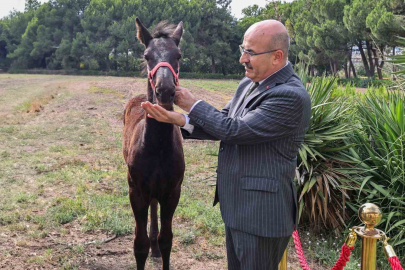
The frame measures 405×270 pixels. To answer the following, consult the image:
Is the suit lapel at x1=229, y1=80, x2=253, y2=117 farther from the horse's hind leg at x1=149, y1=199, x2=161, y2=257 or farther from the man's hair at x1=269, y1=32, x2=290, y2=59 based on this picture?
the horse's hind leg at x1=149, y1=199, x2=161, y2=257

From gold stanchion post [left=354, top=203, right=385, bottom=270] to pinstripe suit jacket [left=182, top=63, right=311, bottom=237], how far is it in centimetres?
42

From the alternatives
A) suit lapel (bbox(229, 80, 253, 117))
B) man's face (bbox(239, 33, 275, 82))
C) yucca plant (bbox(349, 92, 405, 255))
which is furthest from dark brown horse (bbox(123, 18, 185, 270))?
yucca plant (bbox(349, 92, 405, 255))

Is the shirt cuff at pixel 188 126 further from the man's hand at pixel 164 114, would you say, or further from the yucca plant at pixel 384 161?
the yucca plant at pixel 384 161

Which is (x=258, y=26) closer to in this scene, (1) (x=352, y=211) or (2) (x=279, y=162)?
(2) (x=279, y=162)

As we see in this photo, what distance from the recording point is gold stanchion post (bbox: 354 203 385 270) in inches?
83.0

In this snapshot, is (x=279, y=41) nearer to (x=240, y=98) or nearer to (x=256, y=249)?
(x=240, y=98)

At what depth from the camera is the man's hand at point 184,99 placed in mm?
2312

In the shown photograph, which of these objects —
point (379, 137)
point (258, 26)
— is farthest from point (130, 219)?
point (258, 26)

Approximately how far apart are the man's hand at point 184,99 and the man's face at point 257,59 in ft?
1.37

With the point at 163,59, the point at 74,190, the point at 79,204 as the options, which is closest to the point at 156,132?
the point at 163,59

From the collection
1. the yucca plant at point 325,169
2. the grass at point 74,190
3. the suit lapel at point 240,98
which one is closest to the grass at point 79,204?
the grass at point 74,190

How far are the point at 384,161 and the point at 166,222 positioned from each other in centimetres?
293

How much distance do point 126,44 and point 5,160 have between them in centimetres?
5449

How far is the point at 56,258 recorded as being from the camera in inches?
171
